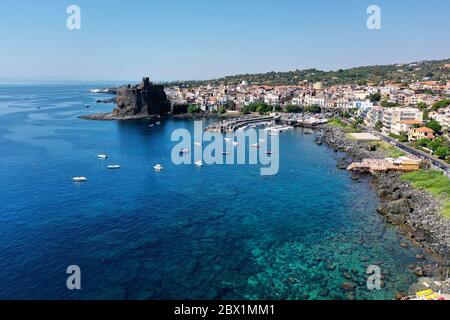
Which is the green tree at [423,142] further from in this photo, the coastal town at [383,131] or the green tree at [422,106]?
the green tree at [422,106]

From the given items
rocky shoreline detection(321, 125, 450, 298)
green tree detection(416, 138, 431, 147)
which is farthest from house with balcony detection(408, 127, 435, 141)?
rocky shoreline detection(321, 125, 450, 298)

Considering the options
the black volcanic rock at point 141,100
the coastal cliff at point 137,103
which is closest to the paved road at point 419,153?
the coastal cliff at point 137,103

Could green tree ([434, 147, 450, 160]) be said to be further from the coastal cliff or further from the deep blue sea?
the coastal cliff

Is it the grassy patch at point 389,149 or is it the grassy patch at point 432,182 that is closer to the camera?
the grassy patch at point 432,182

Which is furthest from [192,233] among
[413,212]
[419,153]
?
[419,153]

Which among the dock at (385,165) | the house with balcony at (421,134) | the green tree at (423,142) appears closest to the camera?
the dock at (385,165)

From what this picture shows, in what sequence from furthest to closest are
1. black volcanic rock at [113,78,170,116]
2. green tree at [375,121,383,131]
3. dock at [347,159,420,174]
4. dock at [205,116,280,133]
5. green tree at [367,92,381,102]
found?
black volcanic rock at [113,78,170,116] → green tree at [367,92,381,102] → dock at [205,116,280,133] → green tree at [375,121,383,131] → dock at [347,159,420,174]
